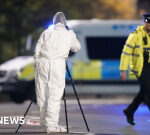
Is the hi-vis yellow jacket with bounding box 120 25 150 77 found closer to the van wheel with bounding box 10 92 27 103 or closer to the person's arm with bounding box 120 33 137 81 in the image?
the person's arm with bounding box 120 33 137 81

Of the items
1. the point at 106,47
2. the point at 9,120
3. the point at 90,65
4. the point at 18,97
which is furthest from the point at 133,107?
the point at 106,47

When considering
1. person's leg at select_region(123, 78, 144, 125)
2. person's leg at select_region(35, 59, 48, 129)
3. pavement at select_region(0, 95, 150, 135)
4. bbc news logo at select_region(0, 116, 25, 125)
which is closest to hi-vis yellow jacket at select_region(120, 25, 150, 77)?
person's leg at select_region(123, 78, 144, 125)

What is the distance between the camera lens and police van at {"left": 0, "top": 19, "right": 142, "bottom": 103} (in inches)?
800

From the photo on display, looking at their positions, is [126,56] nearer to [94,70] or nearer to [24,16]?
[94,70]

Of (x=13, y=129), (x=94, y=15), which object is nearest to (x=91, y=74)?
(x=13, y=129)

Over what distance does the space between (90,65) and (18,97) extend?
1921 mm

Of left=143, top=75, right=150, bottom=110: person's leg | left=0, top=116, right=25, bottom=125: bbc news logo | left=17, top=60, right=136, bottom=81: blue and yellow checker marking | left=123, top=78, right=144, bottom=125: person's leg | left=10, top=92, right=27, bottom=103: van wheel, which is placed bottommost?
left=10, top=92, right=27, bottom=103: van wheel

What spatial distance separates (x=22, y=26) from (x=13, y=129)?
21.9 m

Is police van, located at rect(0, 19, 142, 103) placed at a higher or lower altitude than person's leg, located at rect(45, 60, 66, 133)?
lower

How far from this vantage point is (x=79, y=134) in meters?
11.5

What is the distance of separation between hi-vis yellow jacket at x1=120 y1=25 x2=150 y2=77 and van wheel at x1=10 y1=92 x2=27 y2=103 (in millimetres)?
8141

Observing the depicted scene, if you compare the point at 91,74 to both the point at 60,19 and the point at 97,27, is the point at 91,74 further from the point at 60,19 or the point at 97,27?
the point at 60,19

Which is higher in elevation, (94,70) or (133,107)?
(133,107)

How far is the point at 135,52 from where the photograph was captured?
12688 mm
